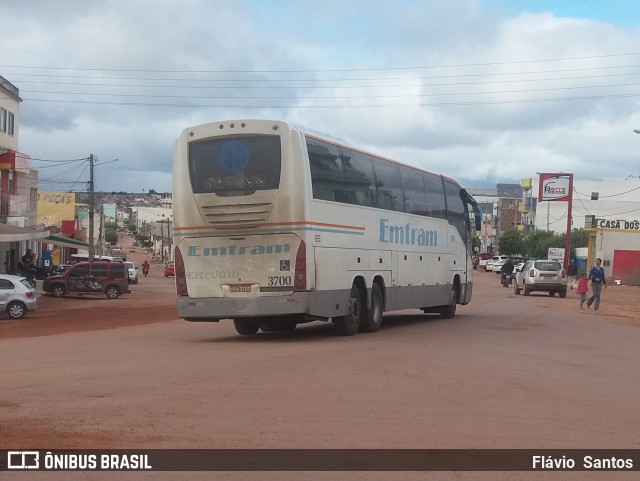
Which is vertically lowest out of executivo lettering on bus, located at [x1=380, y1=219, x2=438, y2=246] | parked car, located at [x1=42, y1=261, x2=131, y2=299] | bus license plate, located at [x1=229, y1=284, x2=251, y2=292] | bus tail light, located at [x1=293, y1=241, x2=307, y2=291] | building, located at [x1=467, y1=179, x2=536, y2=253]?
parked car, located at [x1=42, y1=261, x2=131, y2=299]

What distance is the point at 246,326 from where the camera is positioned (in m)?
20.8

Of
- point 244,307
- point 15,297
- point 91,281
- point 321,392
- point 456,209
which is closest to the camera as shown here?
point 321,392

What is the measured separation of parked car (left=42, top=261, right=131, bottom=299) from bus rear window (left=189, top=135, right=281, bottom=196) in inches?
1202

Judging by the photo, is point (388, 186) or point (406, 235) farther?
point (406, 235)

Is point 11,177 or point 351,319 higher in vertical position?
point 11,177

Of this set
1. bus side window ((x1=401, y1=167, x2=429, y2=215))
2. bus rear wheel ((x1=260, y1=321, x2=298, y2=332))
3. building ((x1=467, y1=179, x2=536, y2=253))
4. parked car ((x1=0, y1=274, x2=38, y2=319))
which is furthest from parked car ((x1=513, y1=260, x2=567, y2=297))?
building ((x1=467, y1=179, x2=536, y2=253))

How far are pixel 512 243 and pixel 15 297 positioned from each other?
91.7 m

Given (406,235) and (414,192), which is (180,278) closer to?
(406,235)

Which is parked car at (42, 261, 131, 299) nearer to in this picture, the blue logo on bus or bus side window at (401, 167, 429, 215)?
bus side window at (401, 167, 429, 215)

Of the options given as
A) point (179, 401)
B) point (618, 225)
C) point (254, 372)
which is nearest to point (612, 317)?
point (254, 372)

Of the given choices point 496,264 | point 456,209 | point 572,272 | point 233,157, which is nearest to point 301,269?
point 233,157

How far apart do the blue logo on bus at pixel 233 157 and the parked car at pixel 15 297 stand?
14.8 m

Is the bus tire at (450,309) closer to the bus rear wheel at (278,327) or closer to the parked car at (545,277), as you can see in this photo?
the bus rear wheel at (278,327)

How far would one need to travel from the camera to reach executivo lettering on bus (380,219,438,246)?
21484 mm
